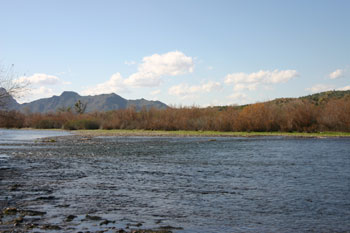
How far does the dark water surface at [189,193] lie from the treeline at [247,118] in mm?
31916

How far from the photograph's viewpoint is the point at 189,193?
614 inches

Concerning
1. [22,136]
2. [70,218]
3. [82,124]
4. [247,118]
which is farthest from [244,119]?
[70,218]

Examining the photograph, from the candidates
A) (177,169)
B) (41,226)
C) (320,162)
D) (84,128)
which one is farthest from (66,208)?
(84,128)

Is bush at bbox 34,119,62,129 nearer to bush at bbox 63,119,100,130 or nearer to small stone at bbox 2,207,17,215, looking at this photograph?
bush at bbox 63,119,100,130

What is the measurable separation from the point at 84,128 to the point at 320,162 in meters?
62.9

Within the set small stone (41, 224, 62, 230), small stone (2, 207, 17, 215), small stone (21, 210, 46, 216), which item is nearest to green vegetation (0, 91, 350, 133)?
small stone (2, 207, 17, 215)

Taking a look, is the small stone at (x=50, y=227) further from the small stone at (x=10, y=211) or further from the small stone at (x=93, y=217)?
the small stone at (x=10, y=211)

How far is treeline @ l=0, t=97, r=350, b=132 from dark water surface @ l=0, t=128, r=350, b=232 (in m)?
31.9

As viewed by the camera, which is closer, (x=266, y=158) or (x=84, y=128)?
(x=266, y=158)

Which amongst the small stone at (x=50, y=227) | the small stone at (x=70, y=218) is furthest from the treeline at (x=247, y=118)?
the small stone at (x=50, y=227)

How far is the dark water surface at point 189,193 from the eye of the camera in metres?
11.4

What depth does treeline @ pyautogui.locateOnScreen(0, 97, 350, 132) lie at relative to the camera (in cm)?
5728

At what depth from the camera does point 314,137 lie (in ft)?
165

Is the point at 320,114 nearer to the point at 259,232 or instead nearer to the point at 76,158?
the point at 76,158
